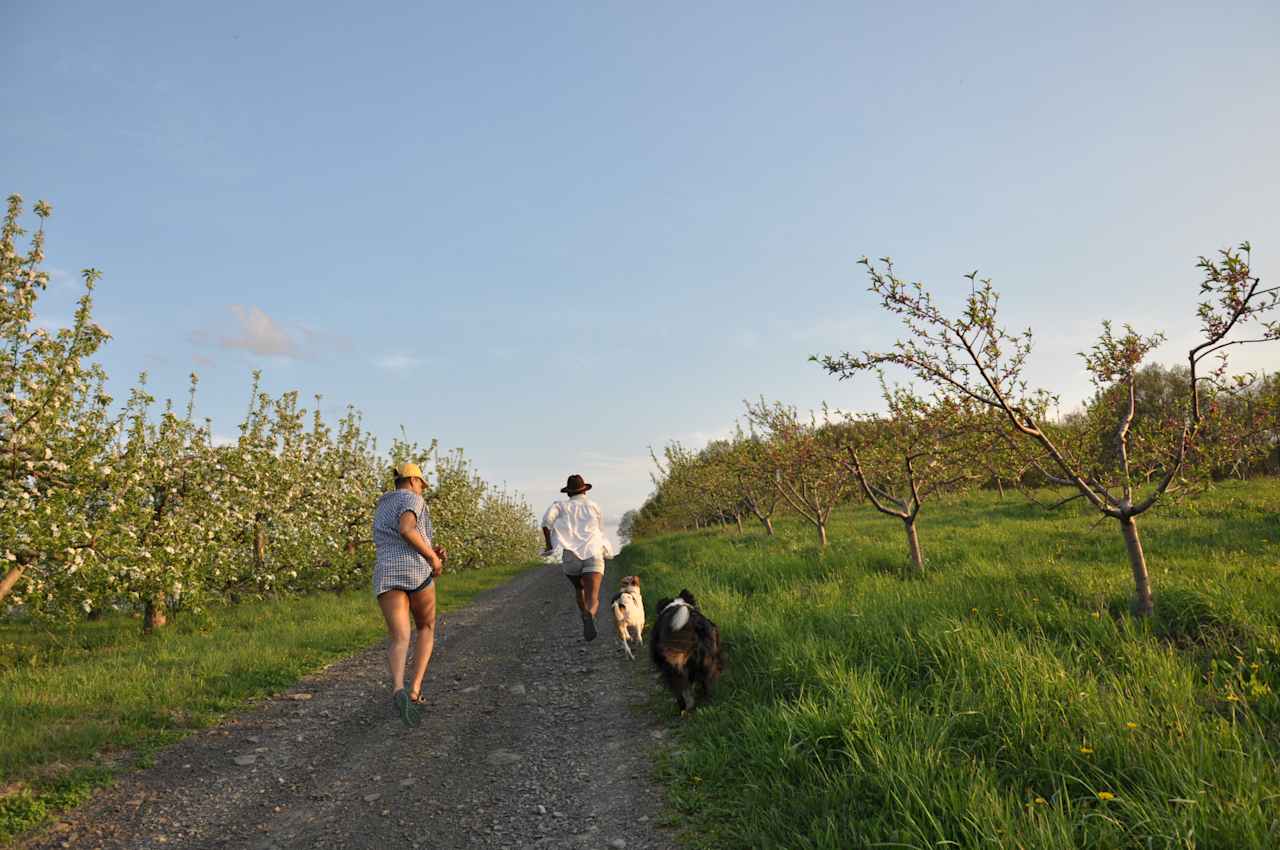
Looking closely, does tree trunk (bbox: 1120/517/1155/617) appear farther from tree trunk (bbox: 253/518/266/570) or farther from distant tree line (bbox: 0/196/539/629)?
tree trunk (bbox: 253/518/266/570)

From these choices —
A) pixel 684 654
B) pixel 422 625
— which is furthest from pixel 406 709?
pixel 684 654

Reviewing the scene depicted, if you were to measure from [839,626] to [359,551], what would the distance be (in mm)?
17796

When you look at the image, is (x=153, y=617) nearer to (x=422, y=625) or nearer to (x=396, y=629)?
(x=422, y=625)

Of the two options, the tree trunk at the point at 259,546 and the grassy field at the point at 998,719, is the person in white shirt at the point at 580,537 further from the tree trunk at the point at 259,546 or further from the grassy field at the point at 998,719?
the tree trunk at the point at 259,546

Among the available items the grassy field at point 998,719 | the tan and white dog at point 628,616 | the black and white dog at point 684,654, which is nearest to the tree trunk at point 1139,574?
the grassy field at point 998,719

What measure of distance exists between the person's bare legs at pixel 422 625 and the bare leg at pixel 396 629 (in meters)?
0.18

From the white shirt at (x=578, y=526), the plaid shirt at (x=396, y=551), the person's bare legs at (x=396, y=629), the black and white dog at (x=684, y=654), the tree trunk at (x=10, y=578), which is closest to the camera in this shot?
the black and white dog at (x=684, y=654)

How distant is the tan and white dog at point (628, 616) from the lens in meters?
9.34

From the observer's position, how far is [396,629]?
6902 mm

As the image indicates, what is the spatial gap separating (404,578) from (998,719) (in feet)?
18.4

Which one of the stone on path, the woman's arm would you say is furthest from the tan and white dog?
the stone on path

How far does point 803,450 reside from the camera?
13703mm

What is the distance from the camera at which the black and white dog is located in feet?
20.8

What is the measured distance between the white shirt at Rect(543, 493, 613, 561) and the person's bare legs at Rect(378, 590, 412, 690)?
3466mm
